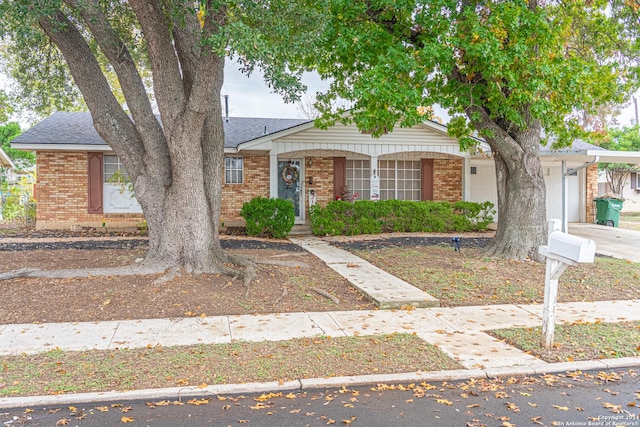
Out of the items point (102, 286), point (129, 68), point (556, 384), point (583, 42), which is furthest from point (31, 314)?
point (583, 42)

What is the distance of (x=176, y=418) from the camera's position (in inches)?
143

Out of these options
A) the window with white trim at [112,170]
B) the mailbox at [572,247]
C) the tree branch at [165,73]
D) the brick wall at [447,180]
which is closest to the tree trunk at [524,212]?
the mailbox at [572,247]

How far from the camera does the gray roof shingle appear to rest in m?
14.5

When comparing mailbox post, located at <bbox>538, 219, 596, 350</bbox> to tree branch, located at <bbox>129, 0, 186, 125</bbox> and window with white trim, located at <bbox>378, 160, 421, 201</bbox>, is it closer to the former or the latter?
tree branch, located at <bbox>129, 0, 186, 125</bbox>

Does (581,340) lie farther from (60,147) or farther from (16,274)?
(60,147)

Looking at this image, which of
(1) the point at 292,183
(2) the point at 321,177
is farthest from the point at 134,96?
(2) the point at 321,177

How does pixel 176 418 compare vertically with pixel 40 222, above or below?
below

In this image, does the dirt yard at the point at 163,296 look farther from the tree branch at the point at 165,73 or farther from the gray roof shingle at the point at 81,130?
the gray roof shingle at the point at 81,130

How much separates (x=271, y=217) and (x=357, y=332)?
8378 millimetres

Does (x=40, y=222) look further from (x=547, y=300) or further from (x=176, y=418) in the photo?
(x=547, y=300)

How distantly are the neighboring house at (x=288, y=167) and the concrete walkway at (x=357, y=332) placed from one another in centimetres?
850

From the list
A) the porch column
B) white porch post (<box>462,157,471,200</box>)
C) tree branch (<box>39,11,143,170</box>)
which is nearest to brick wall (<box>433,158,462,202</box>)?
white porch post (<box>462,157,471,200</box>)

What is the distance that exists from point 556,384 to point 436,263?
5.54 metres

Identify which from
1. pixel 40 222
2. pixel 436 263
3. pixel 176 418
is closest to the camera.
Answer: pixel 176 418
